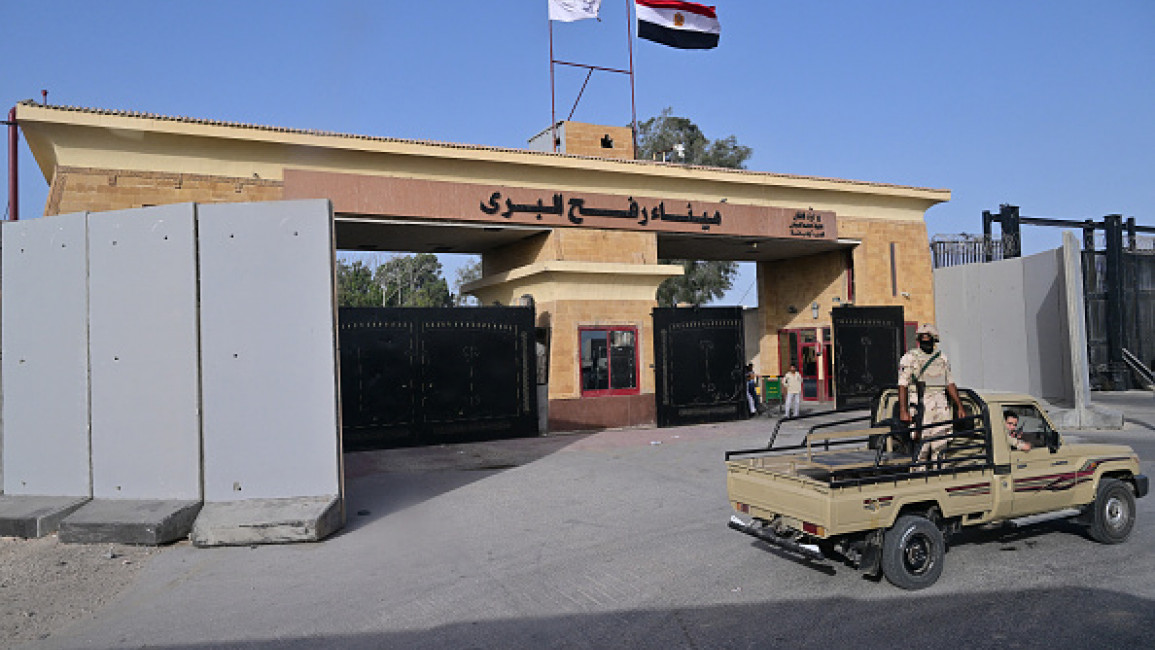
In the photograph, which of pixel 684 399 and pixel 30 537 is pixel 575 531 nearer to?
pixel 30 537

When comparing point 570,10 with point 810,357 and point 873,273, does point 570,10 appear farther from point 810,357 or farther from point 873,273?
point 810,357

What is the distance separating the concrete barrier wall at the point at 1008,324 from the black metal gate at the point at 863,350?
1674 millimetres

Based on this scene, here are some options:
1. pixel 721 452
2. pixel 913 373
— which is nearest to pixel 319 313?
pixel 913 373

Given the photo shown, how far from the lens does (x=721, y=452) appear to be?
45.4ft

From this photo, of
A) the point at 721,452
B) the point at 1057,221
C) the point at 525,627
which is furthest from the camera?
the point at 1057,221

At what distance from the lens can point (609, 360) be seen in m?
18.0

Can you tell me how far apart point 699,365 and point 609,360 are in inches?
A: 92.8

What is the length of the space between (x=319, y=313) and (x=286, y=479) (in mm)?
1887

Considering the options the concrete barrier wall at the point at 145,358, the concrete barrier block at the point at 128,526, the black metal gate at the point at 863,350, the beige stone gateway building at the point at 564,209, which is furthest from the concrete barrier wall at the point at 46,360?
the black metal gate at the point at 863,350

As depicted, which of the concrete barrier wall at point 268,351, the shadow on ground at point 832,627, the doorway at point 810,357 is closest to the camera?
the shadow on ground at point 832,627

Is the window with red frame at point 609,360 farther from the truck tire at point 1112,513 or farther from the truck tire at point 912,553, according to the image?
the truck tire at point 912,553

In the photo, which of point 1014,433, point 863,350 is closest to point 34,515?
point 1014,433

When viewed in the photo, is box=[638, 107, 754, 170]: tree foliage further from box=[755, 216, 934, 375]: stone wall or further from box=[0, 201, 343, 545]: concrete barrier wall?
box=[0, 201, 343, 545]: concrete barrier wall

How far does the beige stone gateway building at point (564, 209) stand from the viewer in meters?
14.1
